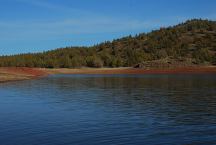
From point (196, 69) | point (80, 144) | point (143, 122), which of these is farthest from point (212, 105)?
point (196, 69)

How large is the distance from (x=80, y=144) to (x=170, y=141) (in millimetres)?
4396

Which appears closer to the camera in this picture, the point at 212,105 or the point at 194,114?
the point at 194,114

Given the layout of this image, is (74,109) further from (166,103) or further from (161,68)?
(161,68)

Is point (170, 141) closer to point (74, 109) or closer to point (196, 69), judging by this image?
point (74, 109)

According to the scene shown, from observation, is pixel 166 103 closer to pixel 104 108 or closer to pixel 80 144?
pixel 104 108

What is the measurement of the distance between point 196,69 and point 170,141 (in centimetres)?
13691

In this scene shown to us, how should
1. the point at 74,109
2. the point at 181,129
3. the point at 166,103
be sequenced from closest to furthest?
the point at 181,129 < the point at 74,109 < the point at 166,103

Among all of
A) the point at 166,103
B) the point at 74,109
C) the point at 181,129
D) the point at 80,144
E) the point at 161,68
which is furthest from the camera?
the point at 161,68

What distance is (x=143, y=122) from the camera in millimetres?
26359

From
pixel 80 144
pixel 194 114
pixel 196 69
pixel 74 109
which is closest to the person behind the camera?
pixel 80 144

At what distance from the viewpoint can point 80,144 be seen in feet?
65.6

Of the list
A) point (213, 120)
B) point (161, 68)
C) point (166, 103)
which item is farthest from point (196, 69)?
point (213, 120)

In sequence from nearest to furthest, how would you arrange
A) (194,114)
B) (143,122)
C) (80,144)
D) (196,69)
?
(80,144)
(143,122)
(194,114)
(196,69)

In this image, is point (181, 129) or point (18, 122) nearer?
point (181, 129)
